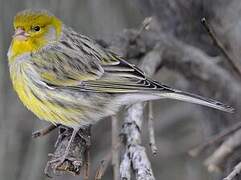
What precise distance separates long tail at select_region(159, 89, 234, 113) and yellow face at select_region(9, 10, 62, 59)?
1.16m

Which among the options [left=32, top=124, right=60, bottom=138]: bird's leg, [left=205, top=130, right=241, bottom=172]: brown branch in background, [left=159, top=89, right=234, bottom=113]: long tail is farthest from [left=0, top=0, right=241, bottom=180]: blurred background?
[left=32, top=124, right=60, bottom=138]: bird's leg

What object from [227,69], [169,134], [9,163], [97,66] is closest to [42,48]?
[97,66]

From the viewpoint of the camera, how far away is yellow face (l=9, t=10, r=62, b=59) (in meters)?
4.91

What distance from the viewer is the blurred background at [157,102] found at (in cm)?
523

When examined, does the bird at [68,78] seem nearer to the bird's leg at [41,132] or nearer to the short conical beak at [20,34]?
the short conical beak at [20,34]

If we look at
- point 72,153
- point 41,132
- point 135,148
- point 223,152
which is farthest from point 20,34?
point 223,152

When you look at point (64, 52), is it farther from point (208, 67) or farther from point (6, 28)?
point (208, 67)

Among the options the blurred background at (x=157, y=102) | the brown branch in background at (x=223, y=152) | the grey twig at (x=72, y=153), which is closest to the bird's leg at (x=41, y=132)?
the grey twig at (x=72, y=153)

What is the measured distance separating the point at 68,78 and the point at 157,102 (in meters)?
2.04

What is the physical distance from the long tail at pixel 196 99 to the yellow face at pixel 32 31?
45.6 inches

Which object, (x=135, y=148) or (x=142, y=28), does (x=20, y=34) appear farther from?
(x=135, y=148)

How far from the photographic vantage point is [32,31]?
5027 millimetres

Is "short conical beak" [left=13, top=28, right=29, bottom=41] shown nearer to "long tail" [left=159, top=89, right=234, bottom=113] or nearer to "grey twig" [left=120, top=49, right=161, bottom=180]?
"grey twig" [left=120, top=49, right=161, bottom=180]

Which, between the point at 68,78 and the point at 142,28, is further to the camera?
the point at 68,78
